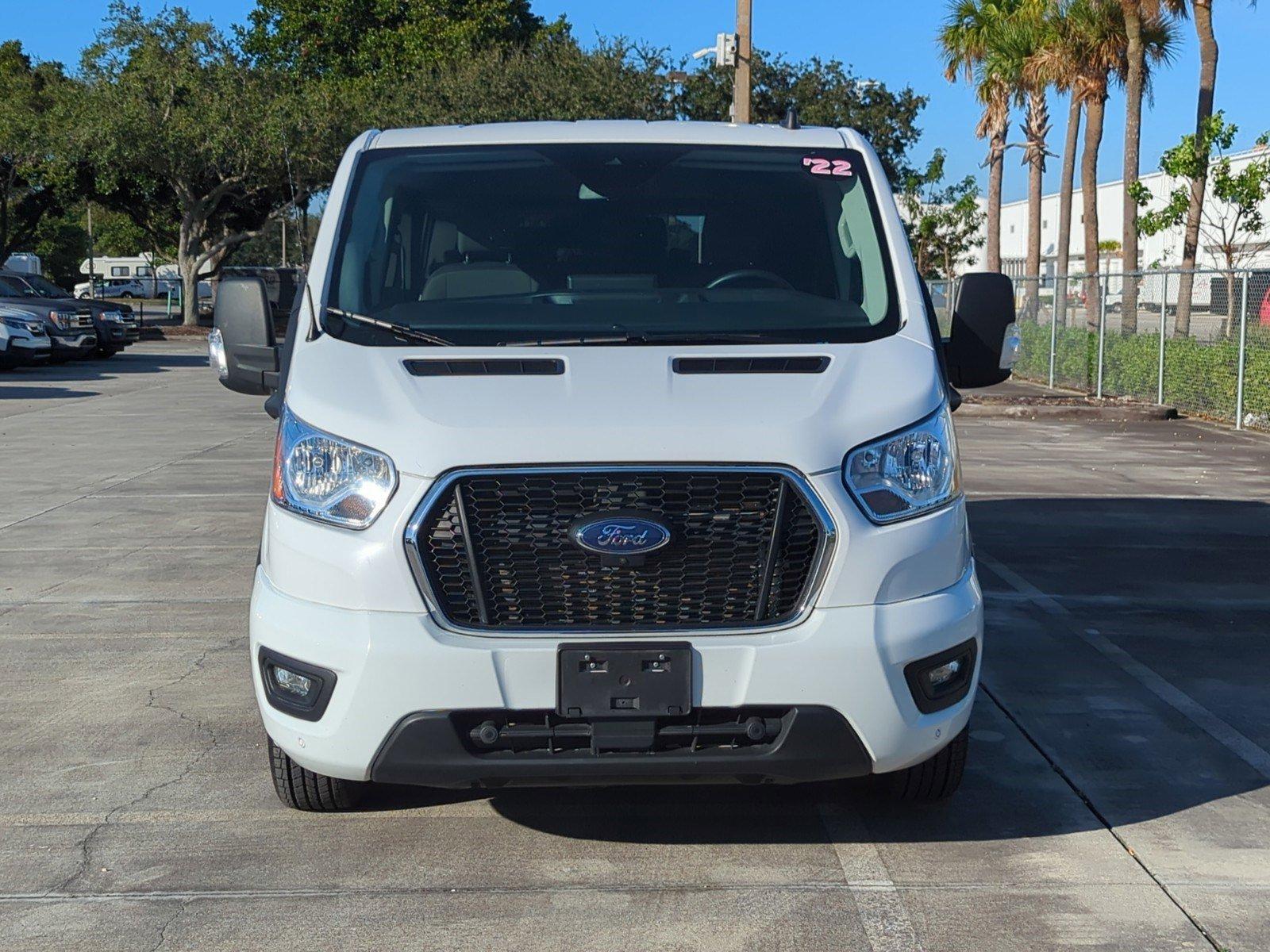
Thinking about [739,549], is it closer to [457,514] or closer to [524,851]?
[457,514]

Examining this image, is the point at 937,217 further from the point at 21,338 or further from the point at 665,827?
the point at 665,827

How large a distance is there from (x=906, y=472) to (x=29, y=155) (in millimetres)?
44840

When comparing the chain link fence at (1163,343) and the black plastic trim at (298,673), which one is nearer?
the black plastic trim at (298,673)

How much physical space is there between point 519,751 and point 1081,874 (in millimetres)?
1588

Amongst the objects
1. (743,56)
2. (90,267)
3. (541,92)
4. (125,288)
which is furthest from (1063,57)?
(125,288)

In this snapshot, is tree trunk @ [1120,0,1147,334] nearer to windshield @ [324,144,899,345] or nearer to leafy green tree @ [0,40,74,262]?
windshield @ [324,144,899,345]

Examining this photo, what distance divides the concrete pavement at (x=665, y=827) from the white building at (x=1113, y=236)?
28.0m

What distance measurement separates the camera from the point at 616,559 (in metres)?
3.96

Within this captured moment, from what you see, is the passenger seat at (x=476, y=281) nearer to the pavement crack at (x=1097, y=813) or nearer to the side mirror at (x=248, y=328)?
the side mirror at (x=248, y=328)

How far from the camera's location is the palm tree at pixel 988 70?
→ 117ft

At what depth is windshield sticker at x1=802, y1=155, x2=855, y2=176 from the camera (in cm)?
530

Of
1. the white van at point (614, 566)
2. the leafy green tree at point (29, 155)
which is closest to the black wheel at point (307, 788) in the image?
the white van at point (614, 566)

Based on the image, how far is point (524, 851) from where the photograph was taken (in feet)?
14.9

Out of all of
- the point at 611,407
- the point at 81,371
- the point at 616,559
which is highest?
the point at 611,407
